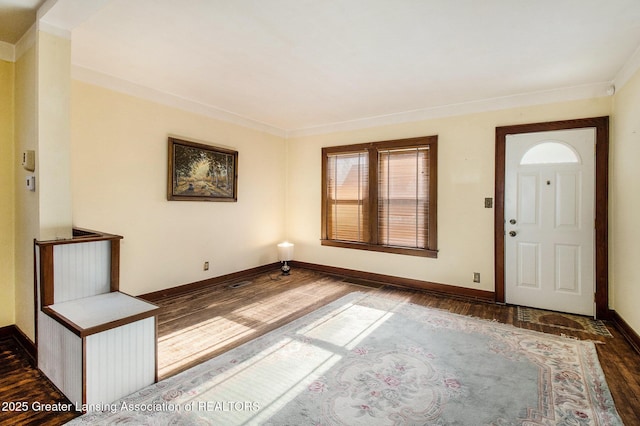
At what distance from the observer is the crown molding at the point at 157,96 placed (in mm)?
3303

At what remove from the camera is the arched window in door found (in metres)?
3.65

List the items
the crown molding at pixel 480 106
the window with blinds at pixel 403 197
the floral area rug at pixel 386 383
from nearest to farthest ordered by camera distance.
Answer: the floral area rug at pixel 386 383 → the crown molding at pixel 480 106 → the window with blinds at pixel 403 197

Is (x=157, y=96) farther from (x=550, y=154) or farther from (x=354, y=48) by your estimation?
(x=550, y=154)

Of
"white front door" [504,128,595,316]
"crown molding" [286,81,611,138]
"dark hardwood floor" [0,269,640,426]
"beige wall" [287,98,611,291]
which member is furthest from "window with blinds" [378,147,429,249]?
"white front door" [504,128,595,316]

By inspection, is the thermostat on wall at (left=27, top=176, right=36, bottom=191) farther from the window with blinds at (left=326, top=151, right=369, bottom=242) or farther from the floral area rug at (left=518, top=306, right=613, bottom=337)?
the floral area rug at (left=518, top=306, right=613, bottom=337)

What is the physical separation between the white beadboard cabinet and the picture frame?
170cm

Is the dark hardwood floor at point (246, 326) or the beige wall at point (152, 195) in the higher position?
the beige wall at point (152, 195)

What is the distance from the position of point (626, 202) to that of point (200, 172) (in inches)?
192

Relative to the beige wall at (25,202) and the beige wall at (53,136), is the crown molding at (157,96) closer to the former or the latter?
the beige wall at (25,202)

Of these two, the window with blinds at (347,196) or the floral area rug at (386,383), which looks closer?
the floral area rug at (386,383)

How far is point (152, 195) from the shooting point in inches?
154

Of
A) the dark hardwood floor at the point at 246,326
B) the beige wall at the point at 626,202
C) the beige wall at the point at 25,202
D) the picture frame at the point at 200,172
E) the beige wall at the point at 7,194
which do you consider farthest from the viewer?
the picture frame at the point at 200,172

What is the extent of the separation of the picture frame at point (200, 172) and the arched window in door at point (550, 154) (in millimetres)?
4007

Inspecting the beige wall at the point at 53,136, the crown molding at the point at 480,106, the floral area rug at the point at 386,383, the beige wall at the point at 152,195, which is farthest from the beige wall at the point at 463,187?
the beige wall at the point at 53,136
